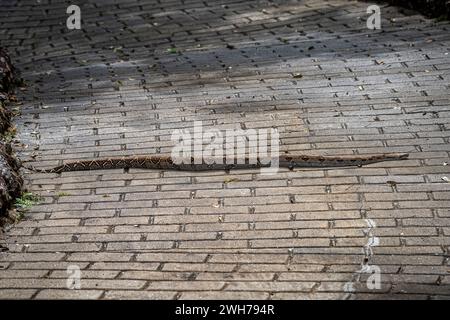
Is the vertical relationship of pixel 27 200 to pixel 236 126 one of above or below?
below

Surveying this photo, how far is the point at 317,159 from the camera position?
7.01 m

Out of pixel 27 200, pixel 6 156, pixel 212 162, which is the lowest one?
pixel 27 200

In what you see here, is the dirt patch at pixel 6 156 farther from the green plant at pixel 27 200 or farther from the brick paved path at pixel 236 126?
the brick paved path at pixel 236 126

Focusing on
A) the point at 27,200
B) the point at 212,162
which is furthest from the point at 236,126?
the point at 27,200

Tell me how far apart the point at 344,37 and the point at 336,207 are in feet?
16.9

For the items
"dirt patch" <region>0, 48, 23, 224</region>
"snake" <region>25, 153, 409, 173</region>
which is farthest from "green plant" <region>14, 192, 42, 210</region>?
"snake" <region>25, 153, 409, 173</region>

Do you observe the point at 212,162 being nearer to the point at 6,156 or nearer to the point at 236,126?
the point at 236,126

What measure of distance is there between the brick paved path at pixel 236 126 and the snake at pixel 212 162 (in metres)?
0.13

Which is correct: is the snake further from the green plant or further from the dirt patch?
the green plant

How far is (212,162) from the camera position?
23.9 ft

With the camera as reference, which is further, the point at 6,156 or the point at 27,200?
the point at 6,156

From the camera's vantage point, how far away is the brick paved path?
5.42 metres

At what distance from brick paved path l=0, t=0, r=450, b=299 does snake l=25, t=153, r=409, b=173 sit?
13cm

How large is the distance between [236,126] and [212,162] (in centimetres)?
92
